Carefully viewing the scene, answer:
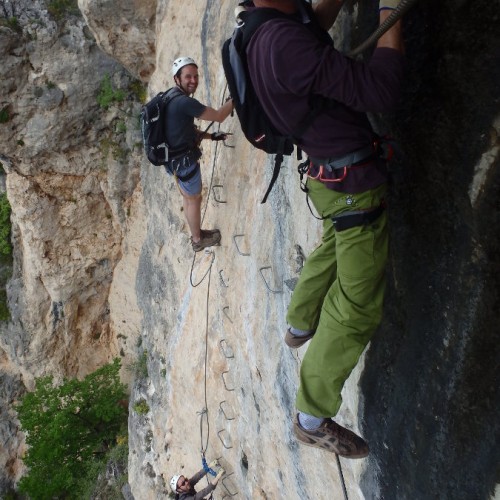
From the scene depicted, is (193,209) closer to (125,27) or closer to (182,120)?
→ (182,120)

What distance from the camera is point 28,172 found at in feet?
34.7

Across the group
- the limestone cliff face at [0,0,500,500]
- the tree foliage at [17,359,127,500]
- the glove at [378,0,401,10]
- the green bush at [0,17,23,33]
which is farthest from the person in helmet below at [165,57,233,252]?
the tree foliage at [17,359,127,500]

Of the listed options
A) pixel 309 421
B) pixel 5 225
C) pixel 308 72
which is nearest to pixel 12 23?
pixel 5 225

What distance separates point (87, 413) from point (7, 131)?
22.9ft

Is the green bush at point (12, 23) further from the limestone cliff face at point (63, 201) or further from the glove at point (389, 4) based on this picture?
the glove at point (389, 4)

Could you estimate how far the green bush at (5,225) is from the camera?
1241cm

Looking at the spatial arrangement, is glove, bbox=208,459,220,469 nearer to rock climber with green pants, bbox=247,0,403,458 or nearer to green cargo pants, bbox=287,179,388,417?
rock climber with green pants, bbox=247,0,403,458

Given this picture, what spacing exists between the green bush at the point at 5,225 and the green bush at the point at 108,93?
14.6ft

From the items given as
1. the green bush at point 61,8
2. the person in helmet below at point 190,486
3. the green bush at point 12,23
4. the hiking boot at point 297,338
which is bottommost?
the person in helmet below at point 190,486

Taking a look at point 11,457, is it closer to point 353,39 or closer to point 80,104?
point 80,104

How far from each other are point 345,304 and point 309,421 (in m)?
0.75

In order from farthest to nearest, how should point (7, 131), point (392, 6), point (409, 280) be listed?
point (7, 131) < point (409, 280) < point (392, 6)

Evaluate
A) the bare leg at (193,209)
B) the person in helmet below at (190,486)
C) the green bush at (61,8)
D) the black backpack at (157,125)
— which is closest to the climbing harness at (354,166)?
the black backpack at (157,125)

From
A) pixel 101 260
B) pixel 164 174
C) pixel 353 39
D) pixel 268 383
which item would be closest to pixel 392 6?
pixel 353 39
